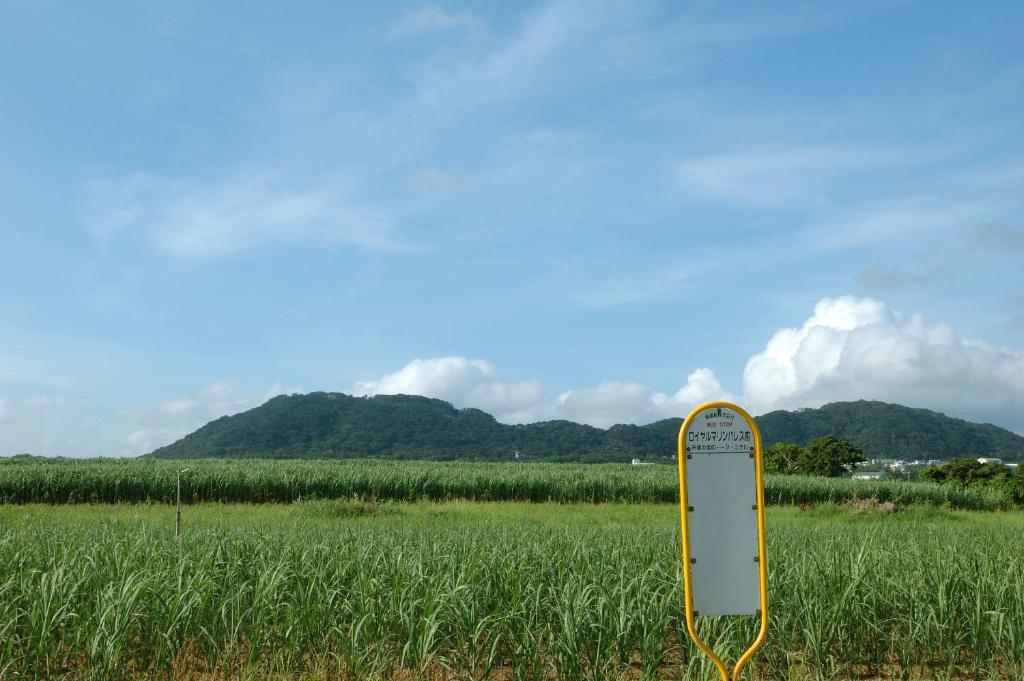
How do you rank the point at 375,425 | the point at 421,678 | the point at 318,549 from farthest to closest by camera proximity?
the point at 375,425 < the point at 318,549 < the point at 421,678

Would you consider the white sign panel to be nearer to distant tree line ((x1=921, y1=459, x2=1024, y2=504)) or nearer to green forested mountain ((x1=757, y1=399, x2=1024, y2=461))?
distant tree line ((x1=921, y1=459, x2=1024, y2=504))

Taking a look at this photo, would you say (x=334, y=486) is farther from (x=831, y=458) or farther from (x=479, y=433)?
(x=479, y=433)

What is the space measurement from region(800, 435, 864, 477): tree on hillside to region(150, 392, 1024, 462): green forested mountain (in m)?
39.0

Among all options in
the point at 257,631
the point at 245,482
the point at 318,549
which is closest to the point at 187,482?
the point at 245,482

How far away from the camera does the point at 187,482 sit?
24219 millimetres

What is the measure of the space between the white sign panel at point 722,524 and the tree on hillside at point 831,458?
52.3m

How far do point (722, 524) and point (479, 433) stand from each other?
142697 mm

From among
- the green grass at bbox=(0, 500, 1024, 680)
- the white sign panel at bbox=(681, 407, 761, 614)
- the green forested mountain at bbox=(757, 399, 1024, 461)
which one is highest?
the white sign panel at bbox=(681, 407, 761, 614)

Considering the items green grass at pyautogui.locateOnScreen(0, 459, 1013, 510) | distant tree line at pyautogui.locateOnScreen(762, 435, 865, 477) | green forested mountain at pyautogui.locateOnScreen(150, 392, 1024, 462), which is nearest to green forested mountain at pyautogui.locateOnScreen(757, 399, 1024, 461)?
green forested mountain at pyautogui.locateOnScreen(150, 392, 1024, 462)

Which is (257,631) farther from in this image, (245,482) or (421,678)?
(245,482)

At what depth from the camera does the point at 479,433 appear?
14575 cm

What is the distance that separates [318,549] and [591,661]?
3547mm

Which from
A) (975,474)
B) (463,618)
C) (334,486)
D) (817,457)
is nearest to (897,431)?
(817,457)

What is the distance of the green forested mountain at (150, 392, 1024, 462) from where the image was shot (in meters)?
106
